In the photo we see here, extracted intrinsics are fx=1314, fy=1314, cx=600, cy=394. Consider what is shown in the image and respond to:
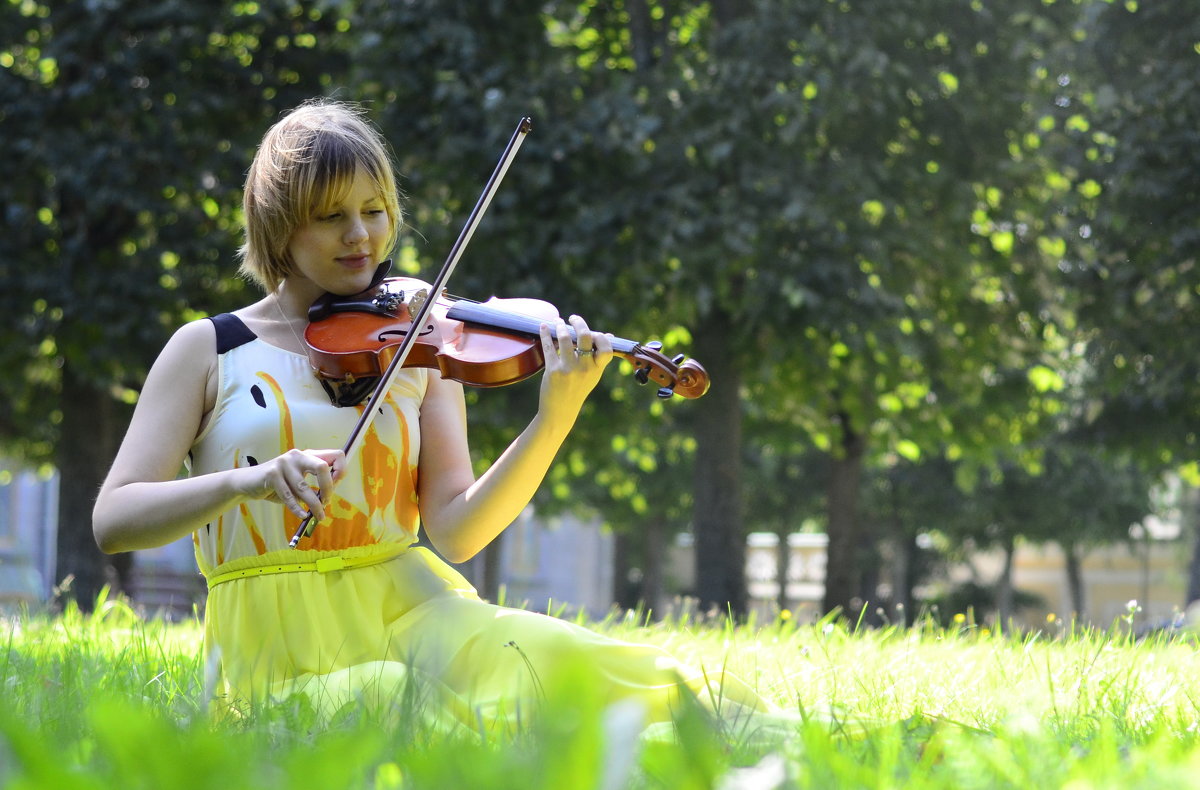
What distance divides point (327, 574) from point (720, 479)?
22.4ft

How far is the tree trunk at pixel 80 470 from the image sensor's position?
34.0 feet

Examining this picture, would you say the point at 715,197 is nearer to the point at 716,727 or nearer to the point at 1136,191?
the point at 1136,191

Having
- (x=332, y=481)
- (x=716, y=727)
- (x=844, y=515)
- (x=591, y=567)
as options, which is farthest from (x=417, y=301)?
(x=591, y=567)

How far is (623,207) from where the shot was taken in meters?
8.30

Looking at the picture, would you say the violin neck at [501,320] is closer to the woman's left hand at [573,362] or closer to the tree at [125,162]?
the woman's left hand at [573,362]

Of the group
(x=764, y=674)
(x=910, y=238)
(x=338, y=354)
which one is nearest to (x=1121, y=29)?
(x=910, y=238)

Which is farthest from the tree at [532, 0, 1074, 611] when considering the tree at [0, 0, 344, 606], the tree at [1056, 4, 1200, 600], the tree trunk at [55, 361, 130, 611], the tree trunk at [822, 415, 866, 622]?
the tree trunk at [55, 361, 130, 611]

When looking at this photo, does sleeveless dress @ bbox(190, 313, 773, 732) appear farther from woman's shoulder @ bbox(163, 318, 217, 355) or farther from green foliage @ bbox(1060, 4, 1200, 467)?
green foliage @ bbox(1060, 4, 1200, 467)

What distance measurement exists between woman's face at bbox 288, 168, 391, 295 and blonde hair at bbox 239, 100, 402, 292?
2 centimetres

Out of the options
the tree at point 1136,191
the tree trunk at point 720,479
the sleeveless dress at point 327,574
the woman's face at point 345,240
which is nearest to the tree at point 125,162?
the tree trunk at point 720,479

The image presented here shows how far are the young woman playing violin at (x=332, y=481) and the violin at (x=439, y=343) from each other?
0.05 meters

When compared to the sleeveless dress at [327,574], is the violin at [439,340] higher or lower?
higher

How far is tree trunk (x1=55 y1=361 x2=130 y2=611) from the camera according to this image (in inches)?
408

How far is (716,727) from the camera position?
1973mm
